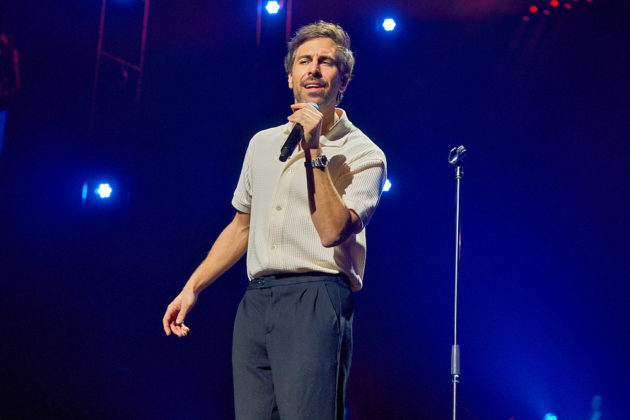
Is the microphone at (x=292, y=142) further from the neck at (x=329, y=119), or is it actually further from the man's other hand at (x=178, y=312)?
the man's other hand at (x=178, y=312)

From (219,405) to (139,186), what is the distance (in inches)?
53.2

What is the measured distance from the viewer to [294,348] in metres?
1.41

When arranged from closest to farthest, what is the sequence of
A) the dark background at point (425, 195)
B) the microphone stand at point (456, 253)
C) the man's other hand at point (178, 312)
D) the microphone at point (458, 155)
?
the man's other hand at point (178, 312), the microphone stand at point (456, 253), the microphone at point (458, 155), the dark background at point (425, 195)

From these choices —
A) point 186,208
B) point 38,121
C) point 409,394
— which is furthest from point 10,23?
point 409,394

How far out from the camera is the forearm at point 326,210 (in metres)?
1.45

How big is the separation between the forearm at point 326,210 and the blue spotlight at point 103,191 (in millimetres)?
2318

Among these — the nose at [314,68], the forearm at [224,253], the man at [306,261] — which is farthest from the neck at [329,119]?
the forearm at [224,253]

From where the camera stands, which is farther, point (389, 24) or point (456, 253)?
point (389, 24)

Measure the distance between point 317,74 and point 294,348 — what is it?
2.36ft

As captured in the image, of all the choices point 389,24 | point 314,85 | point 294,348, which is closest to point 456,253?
point 314,85

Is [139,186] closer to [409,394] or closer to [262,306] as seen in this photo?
[409,394]

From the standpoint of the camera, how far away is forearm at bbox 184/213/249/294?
69.4 inches

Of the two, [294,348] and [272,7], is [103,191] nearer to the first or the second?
[272,7]

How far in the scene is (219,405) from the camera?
12.5 ft
